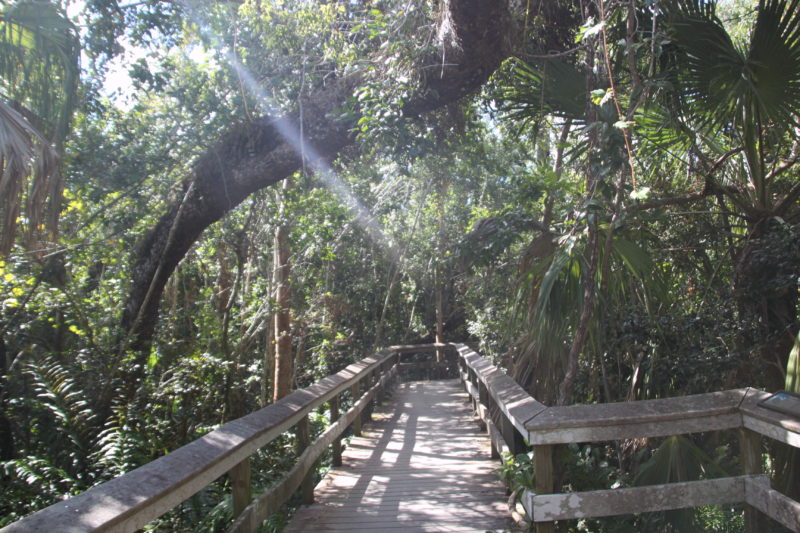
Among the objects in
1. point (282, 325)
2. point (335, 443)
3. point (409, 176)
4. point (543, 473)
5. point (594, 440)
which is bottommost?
point (335, 443)

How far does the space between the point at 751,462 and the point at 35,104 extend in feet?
19.9

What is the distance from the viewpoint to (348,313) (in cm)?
1650

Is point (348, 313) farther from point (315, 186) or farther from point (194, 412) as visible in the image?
point (194, 412)

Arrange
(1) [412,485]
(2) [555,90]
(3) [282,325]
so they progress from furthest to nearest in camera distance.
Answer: (3) [282,325]
(2) [555,90]
(1) [412,485]

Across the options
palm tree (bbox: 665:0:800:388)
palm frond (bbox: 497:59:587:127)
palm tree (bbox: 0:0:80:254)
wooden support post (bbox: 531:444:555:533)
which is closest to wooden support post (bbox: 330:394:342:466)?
wooden support post (bbox: 531:444:555:533)

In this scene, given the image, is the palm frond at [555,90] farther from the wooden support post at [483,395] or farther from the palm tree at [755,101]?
→ the wooden support post at [483,395]

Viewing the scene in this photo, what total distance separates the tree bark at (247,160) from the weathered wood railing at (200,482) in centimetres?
220

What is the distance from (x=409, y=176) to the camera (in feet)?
21.3

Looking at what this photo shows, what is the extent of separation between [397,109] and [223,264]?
682 centimetres

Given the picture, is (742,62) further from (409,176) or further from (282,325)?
(282,325)

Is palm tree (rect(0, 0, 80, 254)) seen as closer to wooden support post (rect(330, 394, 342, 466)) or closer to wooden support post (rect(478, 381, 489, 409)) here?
wooden support post (rect(330, 394, 342, 466))

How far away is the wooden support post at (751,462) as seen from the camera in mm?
2799

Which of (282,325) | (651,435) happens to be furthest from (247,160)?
(282,325)

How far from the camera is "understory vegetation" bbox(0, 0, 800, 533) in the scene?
401 cm
